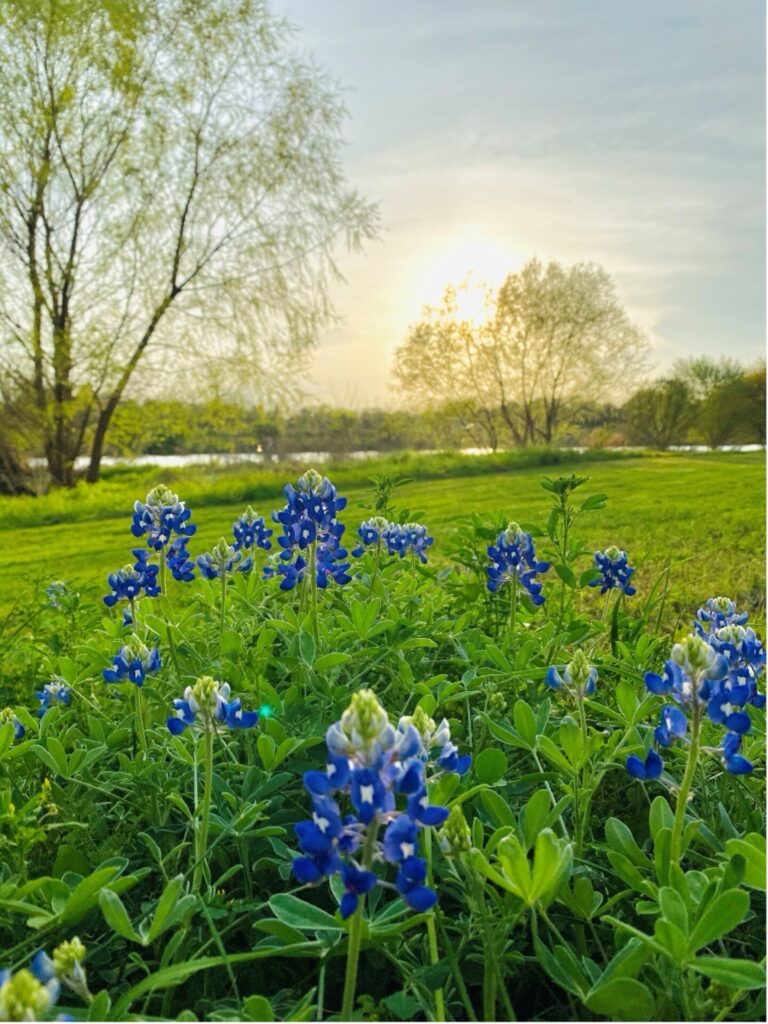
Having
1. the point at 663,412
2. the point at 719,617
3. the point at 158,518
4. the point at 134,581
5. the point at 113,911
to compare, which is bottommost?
the point at 113,911

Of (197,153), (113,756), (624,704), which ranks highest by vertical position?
(197,153)

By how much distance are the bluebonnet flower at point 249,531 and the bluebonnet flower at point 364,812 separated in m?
1.57

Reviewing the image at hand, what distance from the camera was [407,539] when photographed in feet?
8.31

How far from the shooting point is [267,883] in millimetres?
1396

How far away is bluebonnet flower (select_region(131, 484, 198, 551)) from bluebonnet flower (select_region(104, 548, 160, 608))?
5 cm

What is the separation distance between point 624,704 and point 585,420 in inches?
659

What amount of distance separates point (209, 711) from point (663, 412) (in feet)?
55.2

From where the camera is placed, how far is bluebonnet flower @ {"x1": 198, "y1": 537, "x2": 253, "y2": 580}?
Answer: 6.47ft

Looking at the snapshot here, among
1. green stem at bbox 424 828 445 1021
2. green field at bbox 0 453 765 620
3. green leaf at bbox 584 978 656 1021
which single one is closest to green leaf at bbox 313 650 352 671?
green stem at bbox 424 828 445 1021

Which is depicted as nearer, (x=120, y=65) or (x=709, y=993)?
(x=709, y=993)

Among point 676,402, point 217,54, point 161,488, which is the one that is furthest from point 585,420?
point 161,488

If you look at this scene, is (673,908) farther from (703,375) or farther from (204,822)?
(703,375)

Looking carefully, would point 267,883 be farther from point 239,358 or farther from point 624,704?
point 239,358

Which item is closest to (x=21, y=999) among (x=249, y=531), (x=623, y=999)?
(x=623, y=999)
